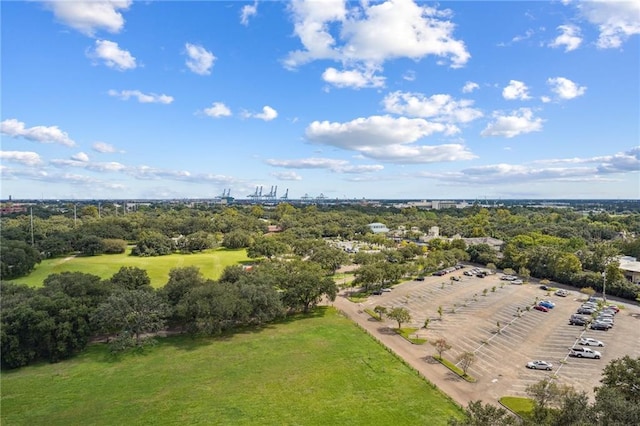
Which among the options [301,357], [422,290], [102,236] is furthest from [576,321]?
[102,236]

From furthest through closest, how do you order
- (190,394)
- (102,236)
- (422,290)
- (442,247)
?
(102,236) → (442,247) → (422,290) → (190,394)

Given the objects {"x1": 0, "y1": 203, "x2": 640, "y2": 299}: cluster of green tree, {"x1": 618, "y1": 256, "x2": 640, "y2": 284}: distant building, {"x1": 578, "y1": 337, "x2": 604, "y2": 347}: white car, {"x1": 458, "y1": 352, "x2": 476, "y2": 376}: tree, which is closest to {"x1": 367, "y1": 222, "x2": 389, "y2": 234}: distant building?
{"x1": 0, "y1": 203, "x2": 640, "y2": 299}: cluster of green tree

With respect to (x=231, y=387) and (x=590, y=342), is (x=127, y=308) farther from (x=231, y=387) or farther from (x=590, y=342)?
(x=590, y=342)

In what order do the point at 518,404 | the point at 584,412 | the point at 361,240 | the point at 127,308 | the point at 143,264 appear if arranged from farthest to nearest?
the point at 361,240 < the point at 143,264 < the point at 127,308 < the point at 518,404 < the point at 584,412

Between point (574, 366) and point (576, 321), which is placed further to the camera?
point (576, 321)

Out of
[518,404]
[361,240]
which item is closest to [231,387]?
[518,404]

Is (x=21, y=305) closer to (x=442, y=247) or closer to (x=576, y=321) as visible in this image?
(x=576, y=321)
